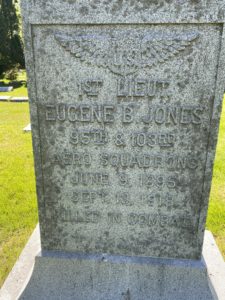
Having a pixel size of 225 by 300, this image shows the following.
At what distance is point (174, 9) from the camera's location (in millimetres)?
1801

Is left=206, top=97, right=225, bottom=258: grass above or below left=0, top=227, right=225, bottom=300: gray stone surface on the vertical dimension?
below

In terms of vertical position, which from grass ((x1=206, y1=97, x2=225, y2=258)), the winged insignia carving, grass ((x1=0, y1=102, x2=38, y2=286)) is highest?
the winged insignia carving

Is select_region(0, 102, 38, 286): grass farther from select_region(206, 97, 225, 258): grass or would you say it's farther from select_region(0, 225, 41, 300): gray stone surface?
select_region(206, 97, 225, 258): grass

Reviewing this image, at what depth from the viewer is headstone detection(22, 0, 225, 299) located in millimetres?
1868

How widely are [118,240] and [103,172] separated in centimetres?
61

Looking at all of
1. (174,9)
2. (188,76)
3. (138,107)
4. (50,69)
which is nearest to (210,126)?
(188,76)

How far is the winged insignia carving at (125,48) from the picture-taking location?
1883mm

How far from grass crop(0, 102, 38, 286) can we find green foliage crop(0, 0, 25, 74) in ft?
49.2

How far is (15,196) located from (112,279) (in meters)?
2.31

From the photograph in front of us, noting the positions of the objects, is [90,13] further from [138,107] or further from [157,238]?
[157,238]

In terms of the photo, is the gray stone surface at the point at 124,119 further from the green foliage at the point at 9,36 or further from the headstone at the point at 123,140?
the green foliage at the point at 9,36

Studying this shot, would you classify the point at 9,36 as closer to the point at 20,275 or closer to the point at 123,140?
the point at 20,275

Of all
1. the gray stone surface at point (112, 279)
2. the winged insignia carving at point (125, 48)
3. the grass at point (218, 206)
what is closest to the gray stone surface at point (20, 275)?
the gray stone surface at point (112, 279)

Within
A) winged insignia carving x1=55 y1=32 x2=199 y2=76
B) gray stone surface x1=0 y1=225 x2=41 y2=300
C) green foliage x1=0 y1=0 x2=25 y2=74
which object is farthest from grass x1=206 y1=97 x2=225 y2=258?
green foliage x1=0 y1=0 x2=25 y2=74
